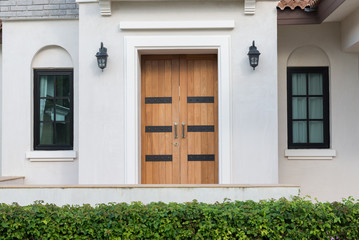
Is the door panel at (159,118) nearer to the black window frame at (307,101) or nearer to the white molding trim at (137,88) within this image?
the white molding trim at (137,88)

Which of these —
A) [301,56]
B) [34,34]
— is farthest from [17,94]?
[301,56]

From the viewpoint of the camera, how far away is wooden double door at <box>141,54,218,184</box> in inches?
307

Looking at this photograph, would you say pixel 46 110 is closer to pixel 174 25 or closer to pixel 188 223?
pixel 174 25

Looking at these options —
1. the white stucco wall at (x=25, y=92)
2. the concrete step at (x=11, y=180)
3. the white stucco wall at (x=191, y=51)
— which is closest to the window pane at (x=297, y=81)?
Result: the white stucco wall at (x=191, y=51)

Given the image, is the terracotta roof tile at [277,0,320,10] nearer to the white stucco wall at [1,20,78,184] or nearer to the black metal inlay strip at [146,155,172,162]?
the black metal inlay strip at [146,155,172,162]

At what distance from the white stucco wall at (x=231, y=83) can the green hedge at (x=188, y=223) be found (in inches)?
91.6

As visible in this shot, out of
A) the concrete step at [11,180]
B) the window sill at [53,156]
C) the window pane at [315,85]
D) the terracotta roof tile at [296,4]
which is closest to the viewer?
the concrete step at [11,180]

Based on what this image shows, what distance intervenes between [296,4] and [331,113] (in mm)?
2392

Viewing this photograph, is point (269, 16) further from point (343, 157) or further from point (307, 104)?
point (343, 157)

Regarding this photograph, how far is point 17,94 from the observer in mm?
8273

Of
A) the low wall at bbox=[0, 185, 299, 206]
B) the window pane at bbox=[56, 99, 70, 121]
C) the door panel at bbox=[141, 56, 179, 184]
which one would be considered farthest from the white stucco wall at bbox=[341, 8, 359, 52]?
the window pane at bbox=[56, 99, 70, 121]

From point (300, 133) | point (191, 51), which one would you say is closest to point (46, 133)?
point (191, 51)

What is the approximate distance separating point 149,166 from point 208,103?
1683 millimetres

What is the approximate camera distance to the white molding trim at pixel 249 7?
7160mm
